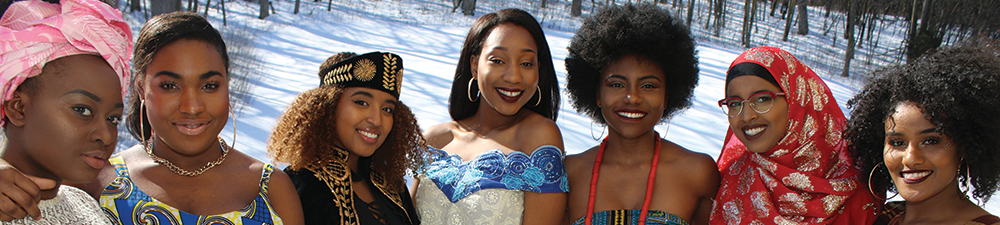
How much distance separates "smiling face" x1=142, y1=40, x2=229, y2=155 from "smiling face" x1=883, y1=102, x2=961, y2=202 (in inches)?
93.0

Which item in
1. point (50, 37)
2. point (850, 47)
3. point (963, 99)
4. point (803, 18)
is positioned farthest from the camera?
point (803, 18)

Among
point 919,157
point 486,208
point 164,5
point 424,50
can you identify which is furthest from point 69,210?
point 424,50

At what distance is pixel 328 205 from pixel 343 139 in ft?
0.93

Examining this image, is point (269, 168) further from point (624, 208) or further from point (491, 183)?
point (624, 208)

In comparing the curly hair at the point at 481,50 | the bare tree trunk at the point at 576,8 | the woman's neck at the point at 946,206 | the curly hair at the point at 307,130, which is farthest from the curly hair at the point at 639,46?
the bare tree trunk at the point at 576,8

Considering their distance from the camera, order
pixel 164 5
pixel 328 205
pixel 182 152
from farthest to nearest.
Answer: pixel 164 5
pixel 328 205
pixel 182 152

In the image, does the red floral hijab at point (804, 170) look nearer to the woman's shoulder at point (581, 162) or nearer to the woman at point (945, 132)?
the woman at point (945, 132)

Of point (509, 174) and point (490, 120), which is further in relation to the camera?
point (490, 120)

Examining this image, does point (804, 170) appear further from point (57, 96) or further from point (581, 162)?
point (57, 96)

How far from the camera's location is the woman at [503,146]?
9.06ft

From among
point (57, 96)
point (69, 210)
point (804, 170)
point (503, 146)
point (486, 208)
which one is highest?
point (57, 96)

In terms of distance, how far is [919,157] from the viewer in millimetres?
2273

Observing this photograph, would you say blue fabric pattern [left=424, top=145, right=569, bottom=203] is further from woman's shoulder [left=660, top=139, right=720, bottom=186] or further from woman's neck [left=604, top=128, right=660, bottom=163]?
woman's shoulder [left=660, top=139, right=720, bottom=186]

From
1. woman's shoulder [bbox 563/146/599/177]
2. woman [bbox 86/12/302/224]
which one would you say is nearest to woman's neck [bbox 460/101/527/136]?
woman's shoulder [bbox 563/146/599/177]
